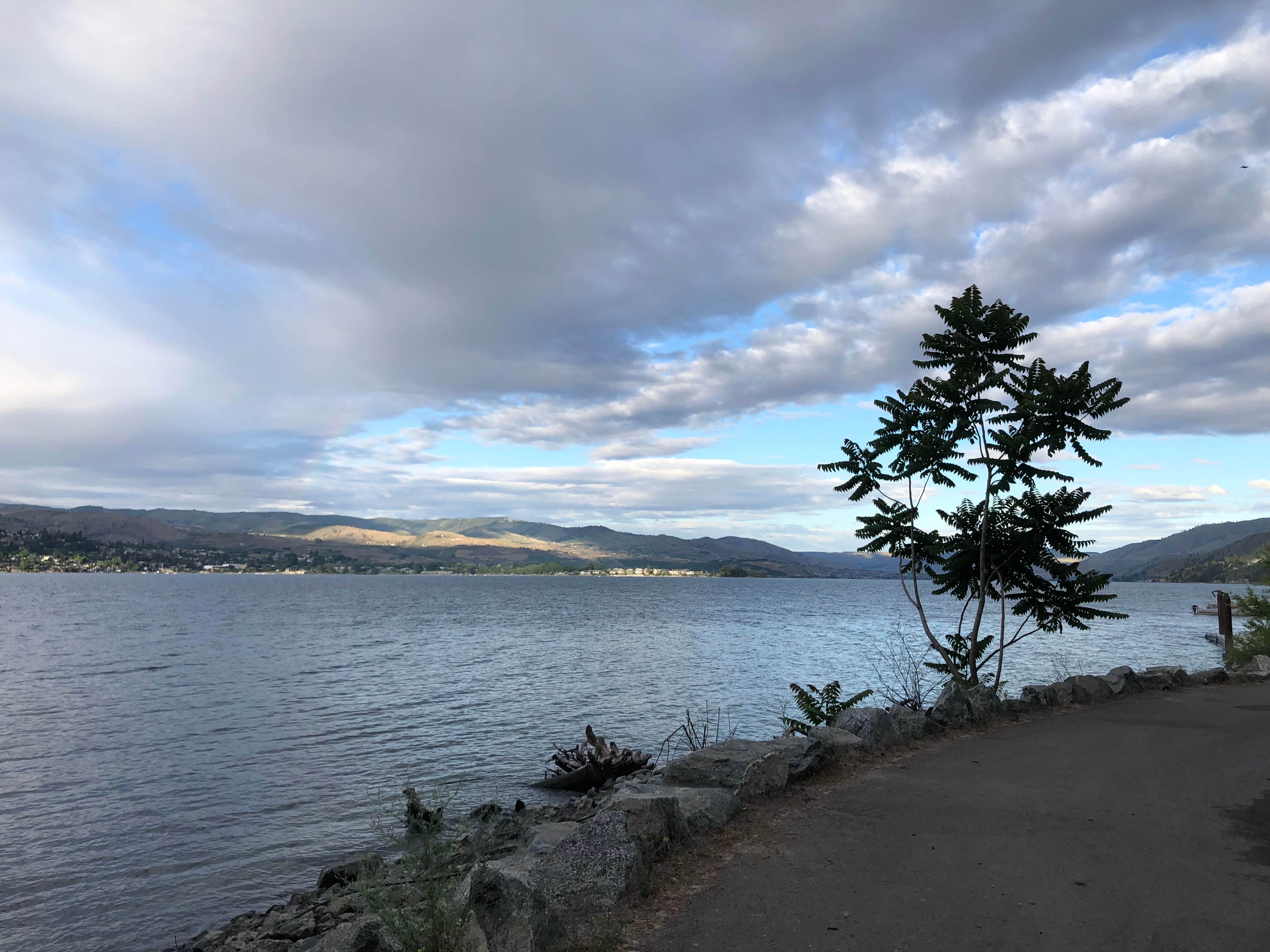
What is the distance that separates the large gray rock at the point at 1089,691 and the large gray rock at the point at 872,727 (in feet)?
20.2

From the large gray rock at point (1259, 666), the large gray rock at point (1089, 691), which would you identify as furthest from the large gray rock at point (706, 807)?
the large gray rock at point (1259, 666)

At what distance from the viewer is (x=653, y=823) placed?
7.51 meters

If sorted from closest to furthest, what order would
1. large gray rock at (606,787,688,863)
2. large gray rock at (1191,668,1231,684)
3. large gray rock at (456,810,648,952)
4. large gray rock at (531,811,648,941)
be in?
large gray rock at (456,810,648,952) < large gray rock at (531,811,648,941) < large gray rock at (606,787,688,863) < large gray rock at (1191,668,1231,684)

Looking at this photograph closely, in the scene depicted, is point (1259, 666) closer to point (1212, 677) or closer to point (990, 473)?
point (1212, 677)

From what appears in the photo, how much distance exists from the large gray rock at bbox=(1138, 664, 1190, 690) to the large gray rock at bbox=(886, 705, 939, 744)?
8168 millimetres

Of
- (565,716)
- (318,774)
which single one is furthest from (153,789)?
(565,716)

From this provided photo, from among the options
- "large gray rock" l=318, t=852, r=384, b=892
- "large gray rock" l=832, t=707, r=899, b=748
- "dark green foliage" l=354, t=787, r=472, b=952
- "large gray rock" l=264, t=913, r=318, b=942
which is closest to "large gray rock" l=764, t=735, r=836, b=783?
"large gray rock" l=832, t=707, r=899, b=748

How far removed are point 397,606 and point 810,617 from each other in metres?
57.7

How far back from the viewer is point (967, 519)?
16.5 metres

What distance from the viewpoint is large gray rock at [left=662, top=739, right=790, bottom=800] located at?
947 cm

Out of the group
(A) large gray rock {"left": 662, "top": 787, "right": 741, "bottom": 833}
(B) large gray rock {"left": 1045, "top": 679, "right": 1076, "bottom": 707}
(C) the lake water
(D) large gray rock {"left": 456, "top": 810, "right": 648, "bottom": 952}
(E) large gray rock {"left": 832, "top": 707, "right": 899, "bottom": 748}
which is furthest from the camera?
(B) large gray rock {"left": 1045, "top": 679, "right": 1076, "bottom": 707}

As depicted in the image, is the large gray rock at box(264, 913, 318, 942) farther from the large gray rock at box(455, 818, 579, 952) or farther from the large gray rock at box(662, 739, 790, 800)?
the large gray rock at box(455, 818, 579, 952)

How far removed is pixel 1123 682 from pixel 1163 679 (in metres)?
1.76

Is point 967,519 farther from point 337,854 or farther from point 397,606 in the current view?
point 397,606
